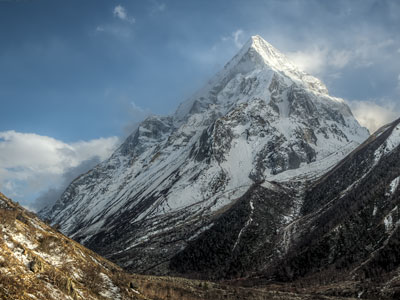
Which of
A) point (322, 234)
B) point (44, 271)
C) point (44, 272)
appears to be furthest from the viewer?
point (322, 234)

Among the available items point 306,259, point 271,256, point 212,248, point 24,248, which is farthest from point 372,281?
point 212,248

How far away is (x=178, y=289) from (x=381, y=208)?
88.8 m

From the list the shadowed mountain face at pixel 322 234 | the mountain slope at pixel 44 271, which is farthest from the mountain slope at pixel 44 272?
the shadowed mountain face at pixel 322 234

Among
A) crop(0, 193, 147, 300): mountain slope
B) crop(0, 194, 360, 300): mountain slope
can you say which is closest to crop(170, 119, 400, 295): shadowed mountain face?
crop(0, 193, 147, 300): mountain slope

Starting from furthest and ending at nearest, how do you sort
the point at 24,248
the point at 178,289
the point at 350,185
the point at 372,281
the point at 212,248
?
the point at 350,185, the point at 212,248, the point at 372,281, the point at 178,289, the point at 24,248

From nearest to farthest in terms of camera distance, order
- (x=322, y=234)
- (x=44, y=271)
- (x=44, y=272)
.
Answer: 1. (x=44, y=272)
2. (x=44, y=271)
3. (x=322, y=234)

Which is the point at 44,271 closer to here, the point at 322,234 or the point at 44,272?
the point at 44,272

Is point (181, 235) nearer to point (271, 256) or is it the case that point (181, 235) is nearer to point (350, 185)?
→ point (271, 256)

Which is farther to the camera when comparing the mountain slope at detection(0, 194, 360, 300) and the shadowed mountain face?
the shadowed mountain face

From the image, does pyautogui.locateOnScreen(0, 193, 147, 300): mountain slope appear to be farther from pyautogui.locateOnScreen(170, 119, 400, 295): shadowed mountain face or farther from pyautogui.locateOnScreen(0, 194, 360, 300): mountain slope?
pyautogui.locateOnScreen(170, 119, 400, 295): shadowed mountain face

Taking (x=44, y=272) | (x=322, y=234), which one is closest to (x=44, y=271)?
(x=44, y=272)

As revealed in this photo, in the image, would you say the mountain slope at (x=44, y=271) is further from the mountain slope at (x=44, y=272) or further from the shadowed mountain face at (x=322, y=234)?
the shadowed mountain face at (x=322, y=234)

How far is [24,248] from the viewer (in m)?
30.5

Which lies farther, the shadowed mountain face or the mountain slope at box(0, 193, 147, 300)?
the shadowed mountain face
